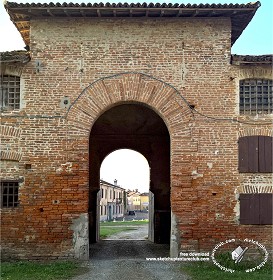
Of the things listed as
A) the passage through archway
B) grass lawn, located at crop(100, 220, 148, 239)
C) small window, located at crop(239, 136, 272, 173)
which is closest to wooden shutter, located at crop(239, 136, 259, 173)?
small window, located at crop(239, 136, 272, 173)

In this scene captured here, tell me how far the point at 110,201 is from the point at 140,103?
46.7 m

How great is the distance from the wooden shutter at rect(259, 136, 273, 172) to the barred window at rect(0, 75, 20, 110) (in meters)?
7.26

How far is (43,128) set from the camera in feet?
38.9

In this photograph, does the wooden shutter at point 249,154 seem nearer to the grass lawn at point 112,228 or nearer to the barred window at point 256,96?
the barred window at point 256,96

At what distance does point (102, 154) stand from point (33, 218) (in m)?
7.18

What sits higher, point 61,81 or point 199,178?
point 61,81

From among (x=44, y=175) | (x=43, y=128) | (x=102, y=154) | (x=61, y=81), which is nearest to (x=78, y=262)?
(x=44, y=175)

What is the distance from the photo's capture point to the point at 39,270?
1031 centimetres

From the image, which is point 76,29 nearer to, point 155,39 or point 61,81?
point 61,81

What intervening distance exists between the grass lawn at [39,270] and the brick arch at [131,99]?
3747mm

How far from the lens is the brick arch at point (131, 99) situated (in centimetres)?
1192

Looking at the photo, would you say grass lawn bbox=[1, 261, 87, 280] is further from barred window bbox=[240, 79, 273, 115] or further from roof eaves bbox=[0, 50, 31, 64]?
barred window bbox=[240, 79, 273, 115]

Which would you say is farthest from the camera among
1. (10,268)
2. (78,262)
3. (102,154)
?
(102,154)

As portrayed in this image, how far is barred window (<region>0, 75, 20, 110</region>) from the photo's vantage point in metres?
12.0
